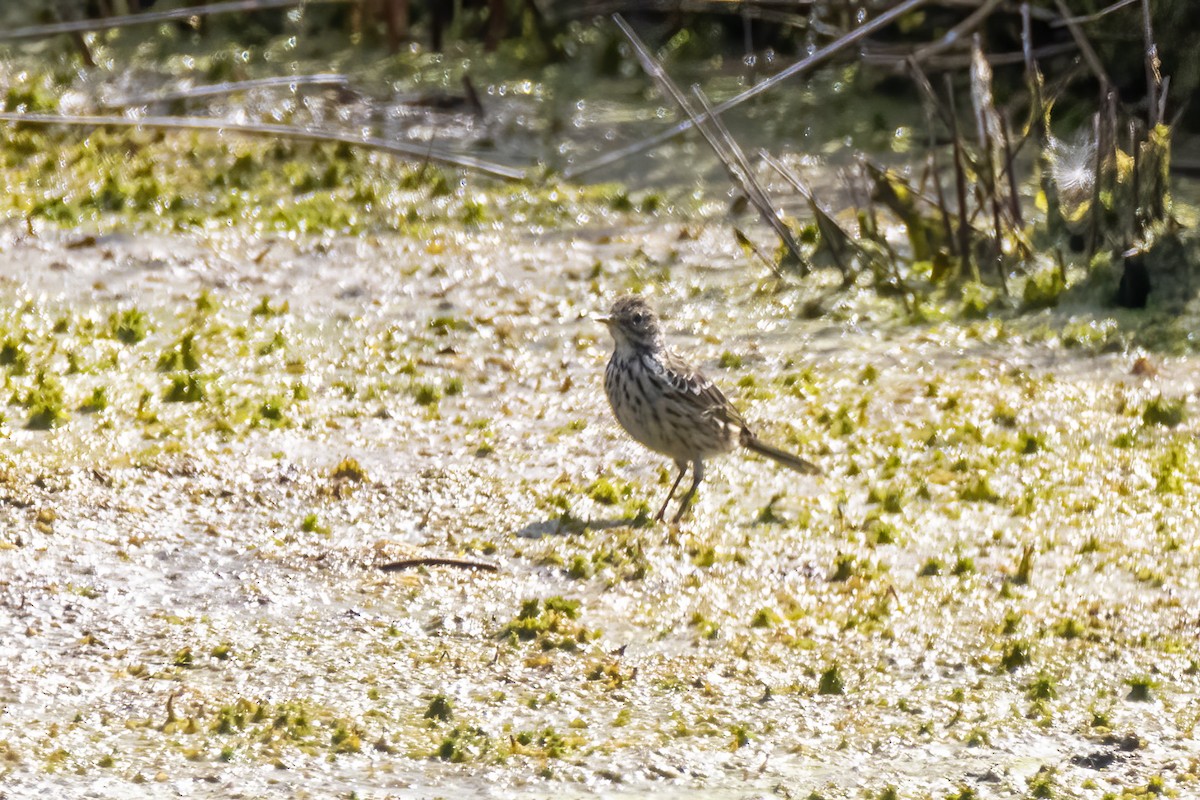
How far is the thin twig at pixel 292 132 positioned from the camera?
30.1ft

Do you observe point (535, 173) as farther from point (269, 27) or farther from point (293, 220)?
point (269, 27)

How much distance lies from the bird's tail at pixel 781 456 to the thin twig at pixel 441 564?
4.43 ft

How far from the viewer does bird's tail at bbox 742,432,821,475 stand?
6.88 m

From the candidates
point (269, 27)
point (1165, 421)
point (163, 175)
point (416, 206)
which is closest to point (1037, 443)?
point (1165, 421)

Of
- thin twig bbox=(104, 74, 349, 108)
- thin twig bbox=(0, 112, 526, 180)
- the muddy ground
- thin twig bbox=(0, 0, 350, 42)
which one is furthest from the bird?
thin twig bbox=(0, 0, 350, 42)

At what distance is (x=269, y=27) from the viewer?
12.2 m

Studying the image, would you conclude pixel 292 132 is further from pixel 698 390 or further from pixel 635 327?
pixel 698 390

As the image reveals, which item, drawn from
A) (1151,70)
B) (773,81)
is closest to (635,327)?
(773,81)

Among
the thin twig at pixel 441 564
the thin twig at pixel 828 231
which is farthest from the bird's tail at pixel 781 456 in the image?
the thin twig at pixel 828 231

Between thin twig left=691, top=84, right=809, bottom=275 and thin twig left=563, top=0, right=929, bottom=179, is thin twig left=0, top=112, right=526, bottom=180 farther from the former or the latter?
thin twig left=691, top=84, right=809, bottom=275

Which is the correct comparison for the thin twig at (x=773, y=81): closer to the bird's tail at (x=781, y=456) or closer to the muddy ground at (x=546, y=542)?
the muddy ground at (x=546, y=542)

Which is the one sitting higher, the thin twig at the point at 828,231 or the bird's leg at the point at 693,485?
the thin twig at the point at 828,231

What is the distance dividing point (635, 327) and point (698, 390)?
369mm

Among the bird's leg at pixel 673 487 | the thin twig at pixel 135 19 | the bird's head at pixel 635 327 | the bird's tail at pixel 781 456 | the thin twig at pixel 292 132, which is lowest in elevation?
the bird's leg at pixel 673 487
